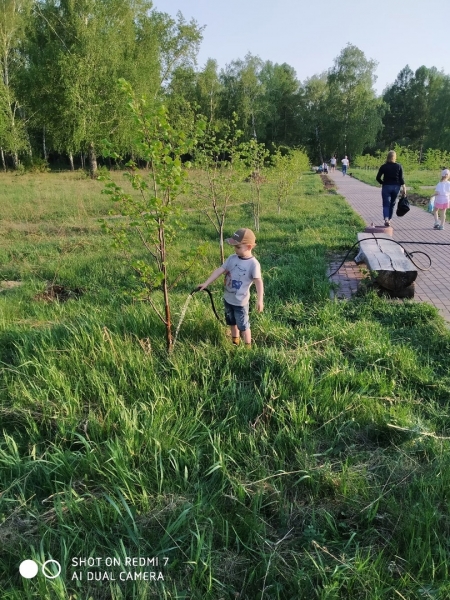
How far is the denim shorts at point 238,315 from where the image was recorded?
3.48m

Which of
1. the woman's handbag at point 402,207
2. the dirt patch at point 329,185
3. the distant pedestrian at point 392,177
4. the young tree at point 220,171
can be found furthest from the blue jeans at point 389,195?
the dirt patch at point 329,185

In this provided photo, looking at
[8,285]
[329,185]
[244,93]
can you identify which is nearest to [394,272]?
[8,285]

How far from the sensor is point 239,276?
340 cm

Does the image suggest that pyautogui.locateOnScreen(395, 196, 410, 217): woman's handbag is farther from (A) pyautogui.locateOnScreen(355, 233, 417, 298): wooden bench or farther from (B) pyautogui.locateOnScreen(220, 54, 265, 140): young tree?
(B) pyautogui.locateOnScreen(220, 54, 265, 140): young tree

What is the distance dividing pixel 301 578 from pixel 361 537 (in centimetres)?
39

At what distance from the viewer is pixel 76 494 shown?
194 cm

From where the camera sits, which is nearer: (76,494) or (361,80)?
(76,494)

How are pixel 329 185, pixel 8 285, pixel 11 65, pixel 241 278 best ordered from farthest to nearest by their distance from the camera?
pixel 11 65
pixel 329 185
pixel 8 285
pixel 241 278

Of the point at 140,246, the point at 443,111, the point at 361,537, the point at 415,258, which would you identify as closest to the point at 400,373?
the point at 361,537

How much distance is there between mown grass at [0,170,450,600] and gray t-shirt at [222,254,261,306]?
0.44 metres

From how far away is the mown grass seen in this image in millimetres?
1678

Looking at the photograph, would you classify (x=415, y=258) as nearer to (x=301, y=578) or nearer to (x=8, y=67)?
(x=301, y=578)

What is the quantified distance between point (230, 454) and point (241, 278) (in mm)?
1553

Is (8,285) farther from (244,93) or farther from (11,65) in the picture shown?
(244,93)
